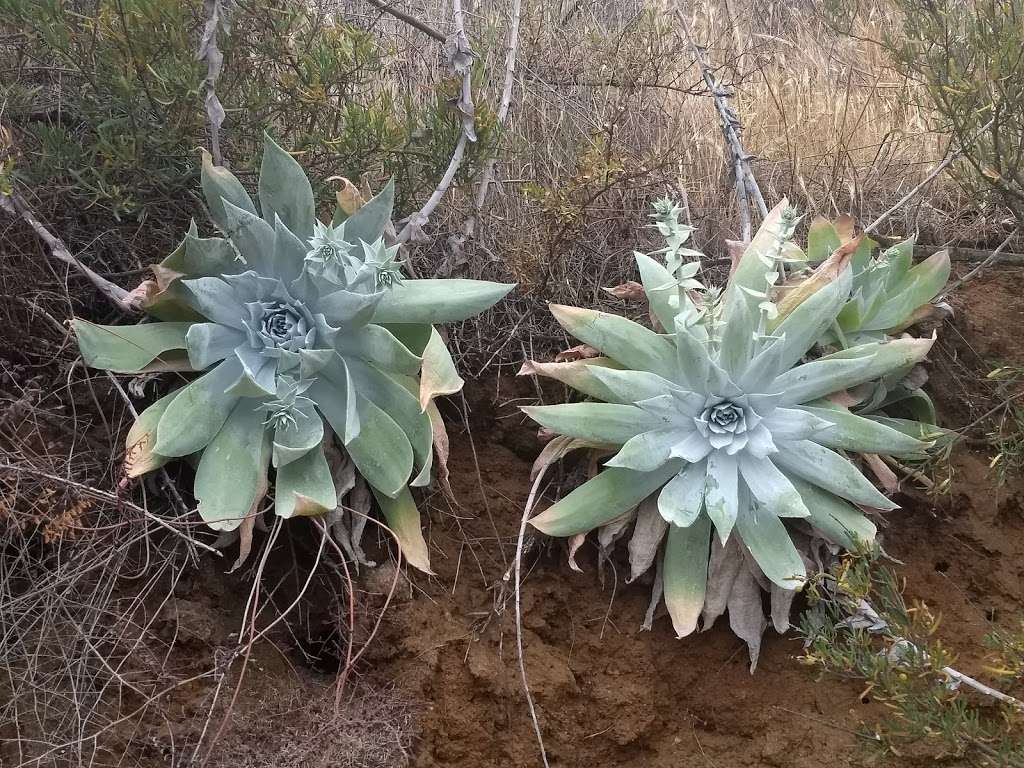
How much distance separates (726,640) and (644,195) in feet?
4.65

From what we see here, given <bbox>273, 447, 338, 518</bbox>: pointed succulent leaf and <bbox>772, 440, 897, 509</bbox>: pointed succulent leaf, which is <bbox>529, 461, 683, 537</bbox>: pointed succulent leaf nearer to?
<bbox>772, 440, 897, 509</bbox>: pointed succulent leaf

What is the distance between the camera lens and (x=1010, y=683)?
5.52 feet

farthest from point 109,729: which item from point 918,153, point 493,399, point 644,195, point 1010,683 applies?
point 918,153

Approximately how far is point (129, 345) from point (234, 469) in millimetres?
367

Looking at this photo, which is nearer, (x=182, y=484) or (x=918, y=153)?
(x=182, y=484)

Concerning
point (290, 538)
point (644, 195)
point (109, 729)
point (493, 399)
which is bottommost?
point (109, 729)

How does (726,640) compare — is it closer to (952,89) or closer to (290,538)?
(290,538)

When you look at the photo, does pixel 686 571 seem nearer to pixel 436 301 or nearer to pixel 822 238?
pixel 436 301

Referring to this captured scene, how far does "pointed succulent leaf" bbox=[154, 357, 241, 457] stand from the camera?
5.81ft

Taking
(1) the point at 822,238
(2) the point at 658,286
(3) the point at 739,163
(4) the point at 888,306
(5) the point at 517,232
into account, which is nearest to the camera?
(2) the point at 658,286

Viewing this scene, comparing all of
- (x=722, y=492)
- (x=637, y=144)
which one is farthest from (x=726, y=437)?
(x=637, y=144)

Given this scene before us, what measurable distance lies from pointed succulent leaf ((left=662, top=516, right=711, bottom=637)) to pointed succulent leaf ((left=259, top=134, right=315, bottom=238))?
3.71ft

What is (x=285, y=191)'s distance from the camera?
1910 millimetres

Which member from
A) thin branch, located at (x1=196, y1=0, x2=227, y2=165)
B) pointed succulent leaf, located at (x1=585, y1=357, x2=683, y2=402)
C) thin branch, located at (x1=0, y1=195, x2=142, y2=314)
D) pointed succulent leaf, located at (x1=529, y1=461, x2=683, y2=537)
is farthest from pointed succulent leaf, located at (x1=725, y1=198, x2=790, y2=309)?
thin branch, located at (x1=0, y1=195, x2=142, y2=314)
